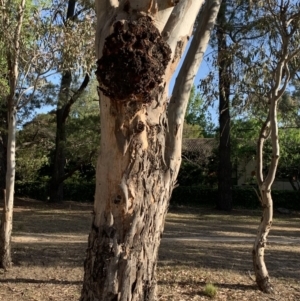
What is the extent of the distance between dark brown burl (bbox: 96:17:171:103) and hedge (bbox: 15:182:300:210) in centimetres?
2523

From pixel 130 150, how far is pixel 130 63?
64cm

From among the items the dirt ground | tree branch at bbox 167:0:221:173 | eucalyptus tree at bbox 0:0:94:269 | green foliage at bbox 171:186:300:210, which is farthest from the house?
tree branch at bbox 167:0:221:173

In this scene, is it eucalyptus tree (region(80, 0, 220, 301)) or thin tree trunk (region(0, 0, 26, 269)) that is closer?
eucalyptus tree (region(80, 0, 220, 301))

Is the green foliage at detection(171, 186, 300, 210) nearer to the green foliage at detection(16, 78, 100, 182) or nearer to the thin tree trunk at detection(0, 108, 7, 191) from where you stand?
the green foliage at detection(16, 78, 100, 182)

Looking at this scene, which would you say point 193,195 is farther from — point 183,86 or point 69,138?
point 183,86

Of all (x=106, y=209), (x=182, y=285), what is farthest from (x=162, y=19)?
(x=182, y=285)

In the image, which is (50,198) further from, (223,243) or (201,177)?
(223,243)

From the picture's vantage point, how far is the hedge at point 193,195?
93.6ft

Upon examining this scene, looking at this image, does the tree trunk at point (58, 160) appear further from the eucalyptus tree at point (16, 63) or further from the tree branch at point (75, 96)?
the eucalyptus tree at point (16, 63)

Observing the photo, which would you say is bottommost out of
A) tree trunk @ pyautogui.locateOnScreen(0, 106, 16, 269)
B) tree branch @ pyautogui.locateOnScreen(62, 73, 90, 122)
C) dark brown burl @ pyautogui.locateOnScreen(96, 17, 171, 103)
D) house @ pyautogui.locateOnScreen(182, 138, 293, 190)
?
tree trunk @ pyautogui.locateOnScreen(0, 106, 16, 269)

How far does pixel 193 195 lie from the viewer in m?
29.5

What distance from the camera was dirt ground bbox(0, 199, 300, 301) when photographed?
779 cm

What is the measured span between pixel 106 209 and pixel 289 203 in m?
26.0

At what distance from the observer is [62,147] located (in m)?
23.8
